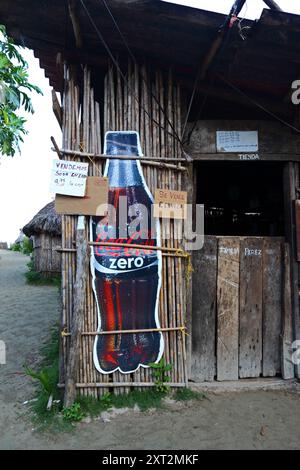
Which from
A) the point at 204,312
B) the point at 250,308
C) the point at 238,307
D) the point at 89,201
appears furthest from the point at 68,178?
the point at 250,308

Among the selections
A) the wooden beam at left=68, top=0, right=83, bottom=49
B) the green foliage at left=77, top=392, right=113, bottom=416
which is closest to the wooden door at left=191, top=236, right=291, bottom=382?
the green foliage at left=77, top=392, right=113, bottom=416

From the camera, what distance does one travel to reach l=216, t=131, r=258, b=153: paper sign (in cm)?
359

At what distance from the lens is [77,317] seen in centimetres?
303

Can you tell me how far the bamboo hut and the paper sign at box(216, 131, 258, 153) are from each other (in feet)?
0.04

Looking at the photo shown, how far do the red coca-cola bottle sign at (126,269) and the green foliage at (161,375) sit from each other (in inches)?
2.5

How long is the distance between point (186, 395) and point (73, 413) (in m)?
1.11

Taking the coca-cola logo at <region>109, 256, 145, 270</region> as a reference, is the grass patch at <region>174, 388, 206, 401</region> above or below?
below

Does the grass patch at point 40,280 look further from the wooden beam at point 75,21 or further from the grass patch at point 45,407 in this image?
the wooden beam at point 75,21

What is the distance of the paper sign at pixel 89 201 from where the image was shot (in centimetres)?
319

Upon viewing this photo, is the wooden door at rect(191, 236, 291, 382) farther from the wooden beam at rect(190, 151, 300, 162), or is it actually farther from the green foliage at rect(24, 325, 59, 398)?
the green foliage at rect(24, 325, 59, 398)

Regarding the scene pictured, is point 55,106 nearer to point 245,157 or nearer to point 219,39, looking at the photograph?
point 219,39

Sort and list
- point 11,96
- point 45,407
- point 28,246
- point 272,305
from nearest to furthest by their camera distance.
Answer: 1. point 45,407
2. point 272,305
3. point 11,96
4. point 28,246
